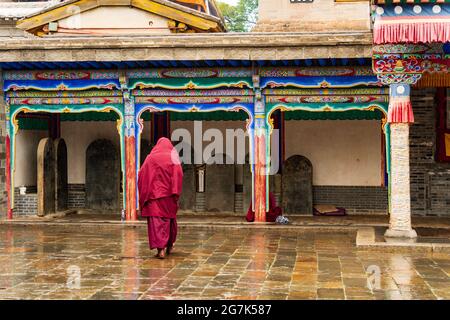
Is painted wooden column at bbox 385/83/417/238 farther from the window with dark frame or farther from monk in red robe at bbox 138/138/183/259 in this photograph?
the window with dark frame

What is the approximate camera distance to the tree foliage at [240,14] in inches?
1959

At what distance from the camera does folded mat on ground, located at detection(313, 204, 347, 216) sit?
16.3 metres

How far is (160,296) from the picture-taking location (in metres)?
8.02

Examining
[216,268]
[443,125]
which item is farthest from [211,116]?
[216,268]

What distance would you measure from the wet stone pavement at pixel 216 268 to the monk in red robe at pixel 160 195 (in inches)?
14.5

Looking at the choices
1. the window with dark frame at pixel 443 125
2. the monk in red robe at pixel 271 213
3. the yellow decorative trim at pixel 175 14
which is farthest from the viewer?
the yellow decorative trim at pixel 175 14

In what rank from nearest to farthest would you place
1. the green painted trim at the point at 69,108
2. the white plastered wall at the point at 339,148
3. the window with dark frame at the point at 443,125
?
the green painted trim at the point at 69,108 → the window with dark frame at the point at 443,125 → the white plastered wall at the point at 339,148

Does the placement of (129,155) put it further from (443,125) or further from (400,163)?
(443,125)

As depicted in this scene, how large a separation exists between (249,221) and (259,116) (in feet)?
6.93

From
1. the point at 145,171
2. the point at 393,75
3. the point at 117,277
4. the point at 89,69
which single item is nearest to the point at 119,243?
the point at 145,171

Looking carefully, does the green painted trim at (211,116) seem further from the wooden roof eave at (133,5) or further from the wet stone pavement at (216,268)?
the wet stone pavement at (216,268)

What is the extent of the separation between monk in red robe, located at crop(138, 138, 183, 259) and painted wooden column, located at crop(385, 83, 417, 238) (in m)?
3.53

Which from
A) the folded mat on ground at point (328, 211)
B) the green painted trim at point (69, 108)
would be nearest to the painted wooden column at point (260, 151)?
the folded mat on ground at point (328, 211)

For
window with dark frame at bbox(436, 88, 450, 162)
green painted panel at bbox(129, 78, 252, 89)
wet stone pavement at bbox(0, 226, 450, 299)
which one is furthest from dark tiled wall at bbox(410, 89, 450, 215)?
green painted panel at bbox(129, 78, 252, 89)
